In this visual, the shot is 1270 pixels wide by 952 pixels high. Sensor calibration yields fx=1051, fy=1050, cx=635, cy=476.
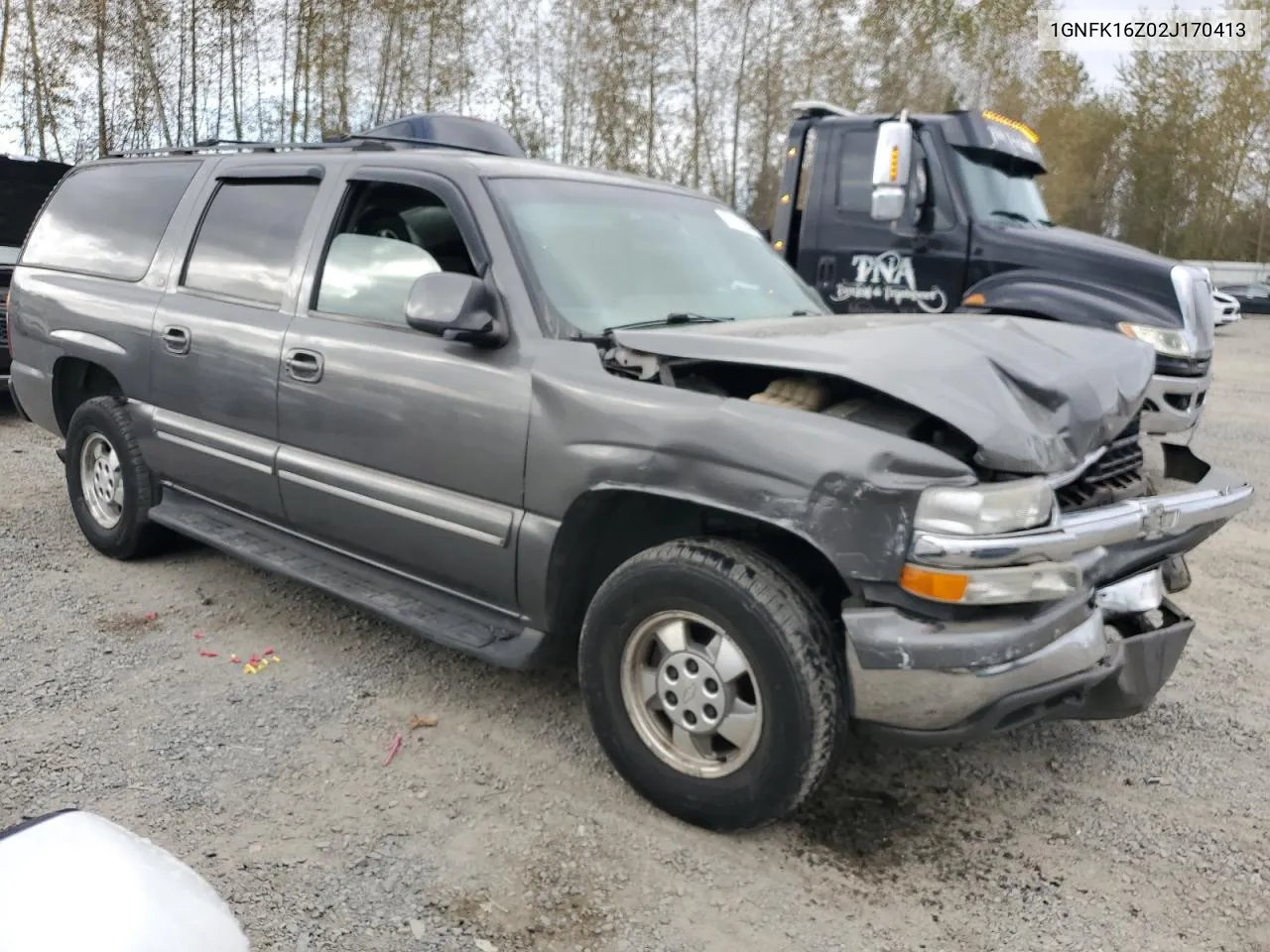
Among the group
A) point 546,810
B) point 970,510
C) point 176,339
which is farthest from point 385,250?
point 970,510

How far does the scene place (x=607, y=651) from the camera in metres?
2.91

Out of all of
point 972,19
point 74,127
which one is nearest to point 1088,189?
point 972,19

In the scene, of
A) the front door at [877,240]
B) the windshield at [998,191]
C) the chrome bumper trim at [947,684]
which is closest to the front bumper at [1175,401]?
the front door at [877,240]

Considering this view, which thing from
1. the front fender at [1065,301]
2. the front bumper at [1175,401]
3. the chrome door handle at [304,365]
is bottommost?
the front bumper at [1175,401]

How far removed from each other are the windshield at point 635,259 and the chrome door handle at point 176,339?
157 centimetres

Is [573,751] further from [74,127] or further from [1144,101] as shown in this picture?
[1144,101]

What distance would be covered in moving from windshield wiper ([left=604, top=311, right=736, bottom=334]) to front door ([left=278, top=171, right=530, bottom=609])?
36 centimetres

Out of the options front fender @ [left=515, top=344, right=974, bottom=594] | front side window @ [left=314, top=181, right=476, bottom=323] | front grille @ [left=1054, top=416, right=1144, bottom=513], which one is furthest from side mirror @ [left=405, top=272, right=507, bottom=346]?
front grille @ [left=1054, top=416, right=1144, bottom=513]

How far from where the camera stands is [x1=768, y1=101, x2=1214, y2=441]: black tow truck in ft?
20.2

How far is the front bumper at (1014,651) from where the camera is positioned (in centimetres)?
239

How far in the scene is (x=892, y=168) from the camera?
20.7ft

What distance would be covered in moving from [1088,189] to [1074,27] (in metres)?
28.6

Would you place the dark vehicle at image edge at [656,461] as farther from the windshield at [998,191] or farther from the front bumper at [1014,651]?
the windshield at [998,191]

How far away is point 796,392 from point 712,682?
2.58 ft
